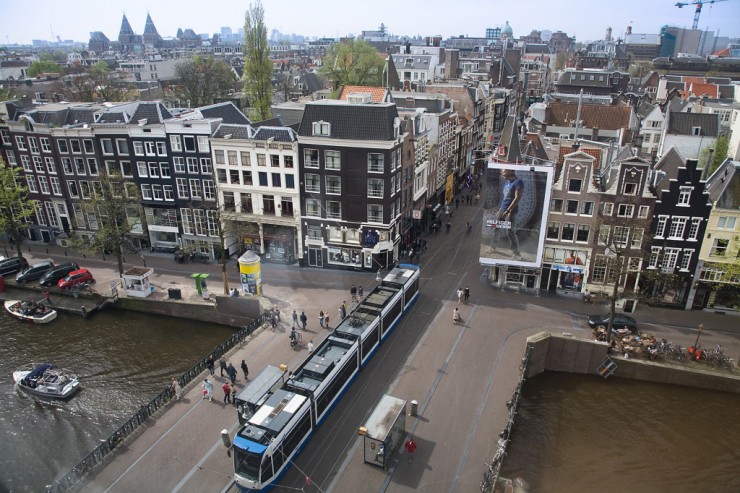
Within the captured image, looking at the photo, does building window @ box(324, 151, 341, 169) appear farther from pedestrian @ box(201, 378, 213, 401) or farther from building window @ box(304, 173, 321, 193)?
pedestrian @ box(201, 378, 213, 401)

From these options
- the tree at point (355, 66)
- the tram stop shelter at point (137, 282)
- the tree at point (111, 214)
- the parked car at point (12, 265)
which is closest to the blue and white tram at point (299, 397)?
the tram stop shelter at point (137, 282)

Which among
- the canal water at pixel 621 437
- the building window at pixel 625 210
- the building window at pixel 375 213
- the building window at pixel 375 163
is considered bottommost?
the canal water at pixel 621 437

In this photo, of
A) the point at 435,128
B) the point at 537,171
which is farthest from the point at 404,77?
the point at 537,171

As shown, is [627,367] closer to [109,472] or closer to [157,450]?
[157,450]

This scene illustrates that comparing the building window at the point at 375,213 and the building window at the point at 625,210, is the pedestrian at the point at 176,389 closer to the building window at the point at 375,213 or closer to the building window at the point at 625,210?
the building window at the point at 375,213

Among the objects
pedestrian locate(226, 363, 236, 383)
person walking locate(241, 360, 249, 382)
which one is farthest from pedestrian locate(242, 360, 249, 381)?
pedestrian locate(226, 363, 236, 383)

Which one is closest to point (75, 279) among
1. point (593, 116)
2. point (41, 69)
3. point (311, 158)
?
point (311, 158)

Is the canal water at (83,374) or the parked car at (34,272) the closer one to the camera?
the canal water at (83,374)

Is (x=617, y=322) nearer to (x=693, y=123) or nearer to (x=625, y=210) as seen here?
(x=625, y=210)
